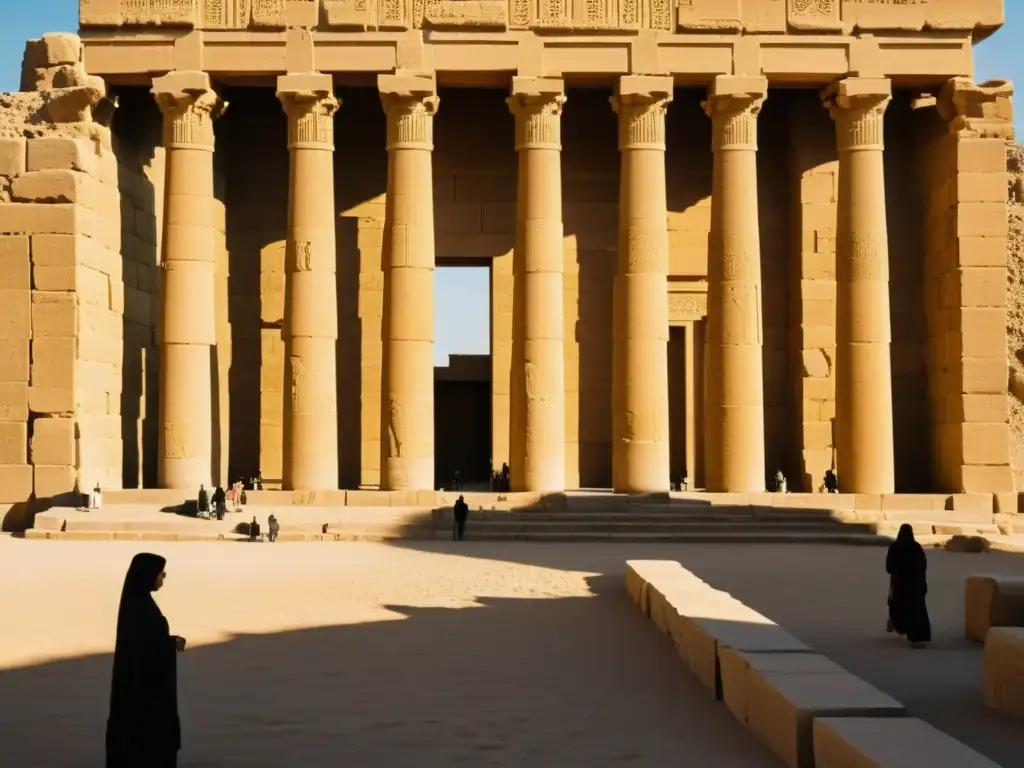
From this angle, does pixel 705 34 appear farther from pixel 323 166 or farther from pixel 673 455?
pixel 673 455

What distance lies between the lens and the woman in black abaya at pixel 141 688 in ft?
26.0

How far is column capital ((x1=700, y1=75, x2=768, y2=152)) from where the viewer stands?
32406mm

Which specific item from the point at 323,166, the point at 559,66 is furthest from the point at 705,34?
the point at 323,166

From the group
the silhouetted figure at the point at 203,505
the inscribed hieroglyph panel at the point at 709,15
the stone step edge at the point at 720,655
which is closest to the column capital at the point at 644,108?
the inscribed hieroglyph panel at the point at 709,15

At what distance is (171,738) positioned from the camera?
26.4ft

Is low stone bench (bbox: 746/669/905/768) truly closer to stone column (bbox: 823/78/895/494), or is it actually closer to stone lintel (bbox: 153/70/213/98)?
stone column (bbox: 823/78/895/494)

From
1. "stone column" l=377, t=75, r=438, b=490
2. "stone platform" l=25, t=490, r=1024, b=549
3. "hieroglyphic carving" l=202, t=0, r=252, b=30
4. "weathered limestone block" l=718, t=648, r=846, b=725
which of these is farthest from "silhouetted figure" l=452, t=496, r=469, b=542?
"weathered limestone block" l=718, t=648, r=846, b=725

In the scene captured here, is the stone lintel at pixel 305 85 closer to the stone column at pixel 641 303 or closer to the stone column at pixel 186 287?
the stone column at pixel 186 287

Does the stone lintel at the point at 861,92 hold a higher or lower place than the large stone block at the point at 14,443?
higher

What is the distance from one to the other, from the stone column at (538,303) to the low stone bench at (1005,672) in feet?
70.4

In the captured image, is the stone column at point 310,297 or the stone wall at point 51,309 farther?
the stone column at point 310,297

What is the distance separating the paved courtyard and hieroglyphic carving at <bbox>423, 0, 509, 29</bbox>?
1513 centimetres

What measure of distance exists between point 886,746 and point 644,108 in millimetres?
26714

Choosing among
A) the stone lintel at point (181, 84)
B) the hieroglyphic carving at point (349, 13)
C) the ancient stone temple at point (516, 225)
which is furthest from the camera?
the hieroglyphic carving at point (349, 13)
